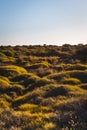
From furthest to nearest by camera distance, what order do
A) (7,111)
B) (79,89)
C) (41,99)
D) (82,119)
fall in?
(79,89), (41,99), (7,111), (82,119)

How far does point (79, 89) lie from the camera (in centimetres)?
2244

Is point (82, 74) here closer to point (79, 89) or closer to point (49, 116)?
point (79, 89)

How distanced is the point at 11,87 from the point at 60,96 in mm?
5164

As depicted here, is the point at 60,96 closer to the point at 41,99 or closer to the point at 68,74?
the point at 41,99

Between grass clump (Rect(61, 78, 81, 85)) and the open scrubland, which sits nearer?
the open scrubland

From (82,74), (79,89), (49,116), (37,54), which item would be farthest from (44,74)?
(37,54)

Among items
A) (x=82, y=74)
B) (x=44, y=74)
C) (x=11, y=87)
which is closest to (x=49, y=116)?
(x=11, y=87)

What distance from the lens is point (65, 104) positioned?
1759cm

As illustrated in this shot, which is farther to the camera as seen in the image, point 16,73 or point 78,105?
point 16,73

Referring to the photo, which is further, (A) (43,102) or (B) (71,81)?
(B) (71,81)

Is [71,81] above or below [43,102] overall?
above

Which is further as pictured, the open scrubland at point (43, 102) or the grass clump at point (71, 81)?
the grass clump at point (71, 81)

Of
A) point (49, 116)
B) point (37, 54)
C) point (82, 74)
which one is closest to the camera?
point (49, 116)

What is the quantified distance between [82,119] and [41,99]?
6.04 meters
